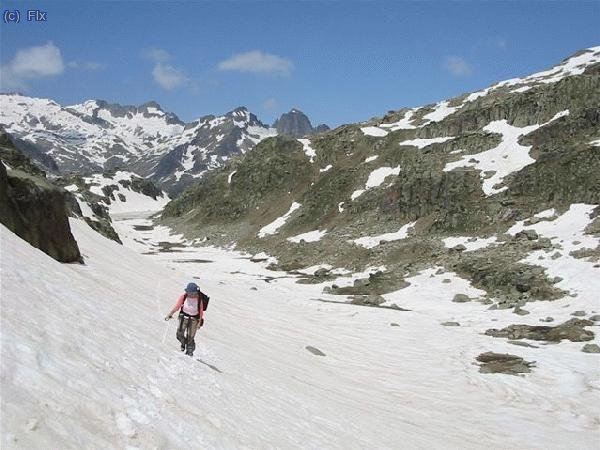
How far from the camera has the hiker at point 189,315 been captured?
1512 centimetres

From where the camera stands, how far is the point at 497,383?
23297mm

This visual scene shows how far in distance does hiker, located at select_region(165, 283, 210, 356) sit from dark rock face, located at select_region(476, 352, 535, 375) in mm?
16564

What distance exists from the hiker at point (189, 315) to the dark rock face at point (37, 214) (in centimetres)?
969

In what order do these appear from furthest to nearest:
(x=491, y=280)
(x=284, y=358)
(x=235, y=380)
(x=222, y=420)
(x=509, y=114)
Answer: (x=509, y=114) → (x=491, y=280) → (x=284, y=358) → (x=235, y=380) → (x=222, y=420)

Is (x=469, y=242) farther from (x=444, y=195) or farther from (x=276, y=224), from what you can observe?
(x=276, y=224)

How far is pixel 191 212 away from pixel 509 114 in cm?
8844

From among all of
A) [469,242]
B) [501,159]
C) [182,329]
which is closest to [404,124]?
[501,159]

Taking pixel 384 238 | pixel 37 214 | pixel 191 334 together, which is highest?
pixel 384 238

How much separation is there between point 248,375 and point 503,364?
15958 millimetres

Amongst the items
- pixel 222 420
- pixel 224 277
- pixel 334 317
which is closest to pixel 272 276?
pixel 224 277

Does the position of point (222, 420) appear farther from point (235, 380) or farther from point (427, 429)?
point (427, 429)

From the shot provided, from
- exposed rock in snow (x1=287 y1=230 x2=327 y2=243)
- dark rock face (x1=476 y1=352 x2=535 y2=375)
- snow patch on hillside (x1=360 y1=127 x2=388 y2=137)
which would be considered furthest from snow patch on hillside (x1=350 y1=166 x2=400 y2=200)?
dark rock face (x1=476 y1=352 x2=535 y2=375)

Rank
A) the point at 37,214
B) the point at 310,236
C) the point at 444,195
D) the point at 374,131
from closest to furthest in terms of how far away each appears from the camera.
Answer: the point at 37,214, the point at 444,195, the point at 310,236, the point at 374,131

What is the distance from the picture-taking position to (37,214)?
2325 centimetres
